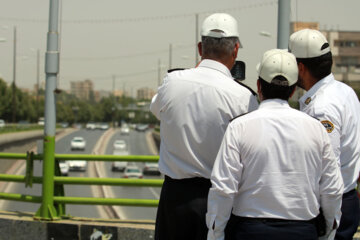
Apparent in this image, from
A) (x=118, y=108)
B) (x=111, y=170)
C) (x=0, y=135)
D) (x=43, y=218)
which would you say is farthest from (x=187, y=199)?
(x=118, y=108)

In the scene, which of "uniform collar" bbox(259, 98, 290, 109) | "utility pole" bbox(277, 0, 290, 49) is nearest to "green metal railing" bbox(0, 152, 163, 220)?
"utility pole" bbox(277, 0, 290, 49)

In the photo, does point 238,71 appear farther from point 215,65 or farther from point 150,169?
point 150,169

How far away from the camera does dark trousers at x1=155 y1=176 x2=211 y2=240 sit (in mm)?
3521

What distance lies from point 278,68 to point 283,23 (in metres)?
2.73

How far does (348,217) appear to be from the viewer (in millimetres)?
3641

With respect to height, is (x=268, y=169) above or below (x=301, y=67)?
below

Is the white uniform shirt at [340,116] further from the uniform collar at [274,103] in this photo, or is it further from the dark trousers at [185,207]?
the dark trousers at [185,207]

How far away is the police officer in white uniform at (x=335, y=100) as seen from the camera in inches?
139

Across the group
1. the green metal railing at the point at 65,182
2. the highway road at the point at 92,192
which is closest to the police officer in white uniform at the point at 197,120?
the green metal railing at the point at 65,182

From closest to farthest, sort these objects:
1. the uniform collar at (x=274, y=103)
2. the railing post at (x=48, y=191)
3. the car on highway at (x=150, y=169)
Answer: the uniform collar at (x=274, y=103) → the railing post at (x=48, y=191) → the car on highway at (x=150, y=169)

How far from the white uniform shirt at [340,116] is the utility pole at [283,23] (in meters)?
2.07

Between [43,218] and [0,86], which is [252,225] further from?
[0,86]

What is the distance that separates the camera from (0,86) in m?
108

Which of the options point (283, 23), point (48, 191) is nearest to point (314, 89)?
point (283, 23)
